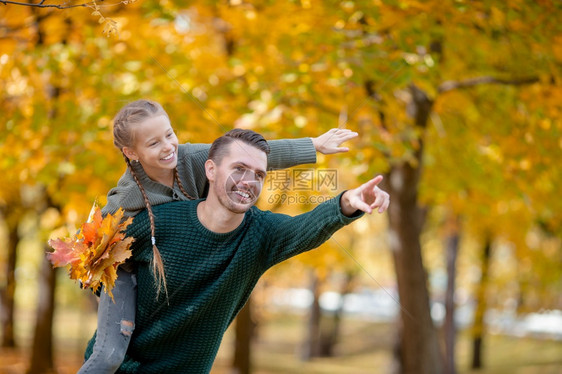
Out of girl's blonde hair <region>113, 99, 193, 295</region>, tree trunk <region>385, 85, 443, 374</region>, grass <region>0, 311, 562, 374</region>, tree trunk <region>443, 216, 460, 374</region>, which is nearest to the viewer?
girl's blonde hair <region>113, 99, 193, 295</region>

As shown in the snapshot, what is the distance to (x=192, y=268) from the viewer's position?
245 cm

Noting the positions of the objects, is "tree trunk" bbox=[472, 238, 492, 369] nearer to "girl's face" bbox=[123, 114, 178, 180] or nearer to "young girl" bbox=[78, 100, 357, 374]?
"young girl" bbox=[78, 100, 357, 374]

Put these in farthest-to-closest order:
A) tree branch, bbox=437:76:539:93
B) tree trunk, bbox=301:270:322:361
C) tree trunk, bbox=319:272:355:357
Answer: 1. tree trunk, bbox=319:272:355:357
2. tree trunk, bbox=301:270:322:361
3. tree branch, bbox=437:76:539:93

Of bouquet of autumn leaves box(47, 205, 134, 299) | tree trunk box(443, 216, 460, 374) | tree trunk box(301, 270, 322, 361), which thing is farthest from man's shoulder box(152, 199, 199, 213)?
tree trunk box(301, 270, 322, 361)

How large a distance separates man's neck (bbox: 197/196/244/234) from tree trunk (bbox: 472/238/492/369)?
1142cm

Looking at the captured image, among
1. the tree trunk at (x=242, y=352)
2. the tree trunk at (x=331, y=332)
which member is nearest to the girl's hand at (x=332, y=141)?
the tree trunk at (x=242, y=352)

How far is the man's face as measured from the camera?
7.62 feet

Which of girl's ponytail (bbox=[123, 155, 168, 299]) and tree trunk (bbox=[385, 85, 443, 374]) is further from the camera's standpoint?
tree trunk (bbox=[385, 85, 443, 374])

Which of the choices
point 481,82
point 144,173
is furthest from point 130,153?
point 481,82

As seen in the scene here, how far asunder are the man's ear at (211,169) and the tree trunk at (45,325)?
858cm

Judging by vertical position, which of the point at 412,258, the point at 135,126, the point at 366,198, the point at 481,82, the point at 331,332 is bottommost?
the point at 331,332

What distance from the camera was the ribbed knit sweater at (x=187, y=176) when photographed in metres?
2.51

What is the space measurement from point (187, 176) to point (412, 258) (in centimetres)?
523

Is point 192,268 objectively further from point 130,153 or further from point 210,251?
point 130,153
